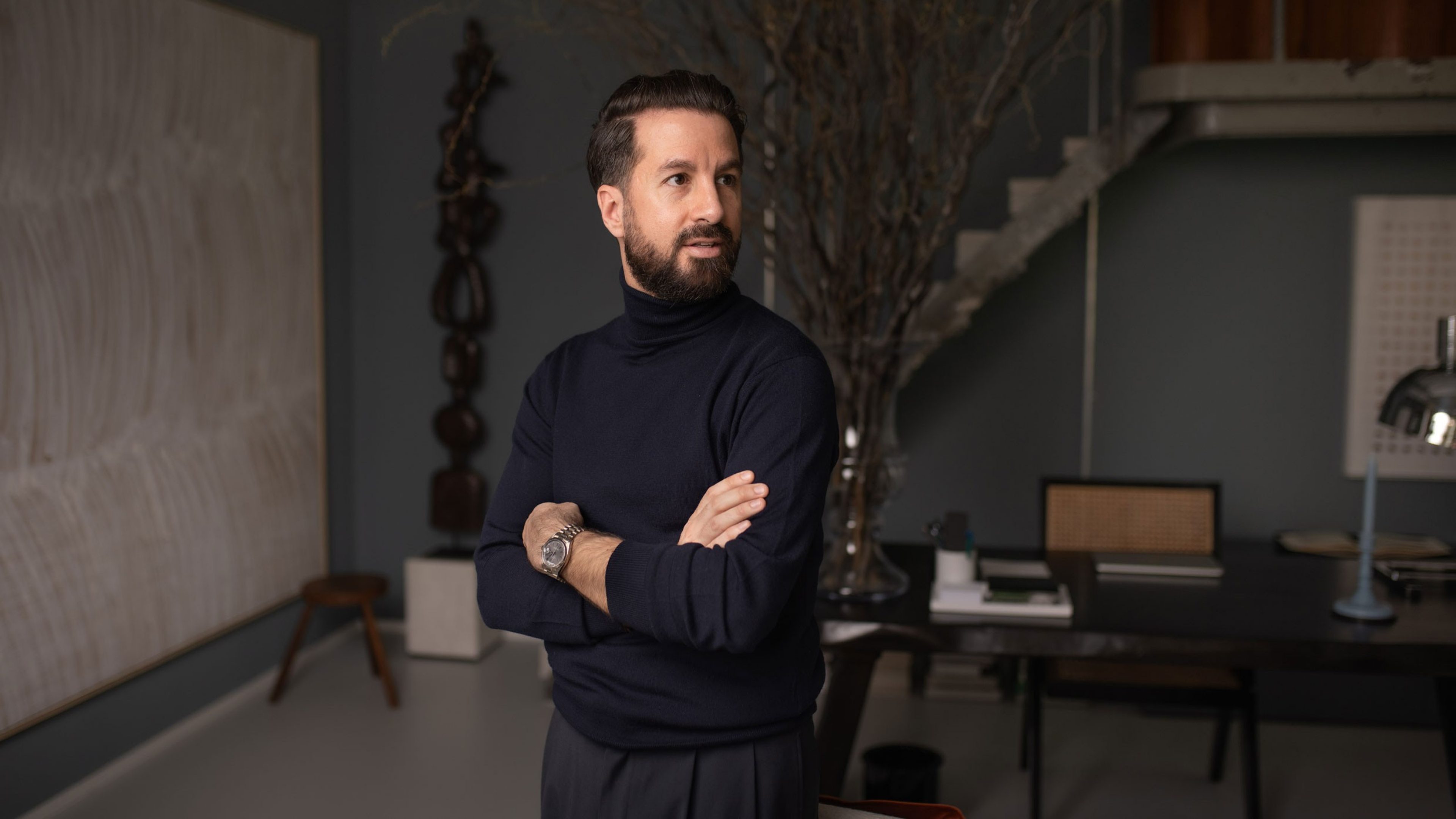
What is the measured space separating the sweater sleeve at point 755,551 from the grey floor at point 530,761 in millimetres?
2158

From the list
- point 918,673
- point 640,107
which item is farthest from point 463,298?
point 640,107

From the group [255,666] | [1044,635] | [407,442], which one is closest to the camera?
[1044,635]

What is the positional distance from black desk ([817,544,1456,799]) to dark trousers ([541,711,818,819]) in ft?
3.33

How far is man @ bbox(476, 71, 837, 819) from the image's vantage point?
4.65 ft

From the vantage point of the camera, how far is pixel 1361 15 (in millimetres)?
3580

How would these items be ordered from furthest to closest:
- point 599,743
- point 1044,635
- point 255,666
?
point 255,666, point 1044,635, point 599,743

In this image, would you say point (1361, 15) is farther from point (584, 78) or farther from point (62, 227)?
point (62, 227)

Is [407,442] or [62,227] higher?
[62,227]

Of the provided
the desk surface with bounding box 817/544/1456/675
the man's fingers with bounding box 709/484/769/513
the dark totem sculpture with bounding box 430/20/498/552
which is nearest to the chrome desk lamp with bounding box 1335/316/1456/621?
the desk surface with bounding box 817/544/1456/675

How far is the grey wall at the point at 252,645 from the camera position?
10.7ft

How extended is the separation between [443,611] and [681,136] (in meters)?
3.54

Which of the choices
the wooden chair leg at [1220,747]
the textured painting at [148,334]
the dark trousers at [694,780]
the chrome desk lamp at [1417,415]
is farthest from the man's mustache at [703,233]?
the wooden chair leg at [1220,747]

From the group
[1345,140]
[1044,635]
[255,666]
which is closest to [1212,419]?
[1345,140]

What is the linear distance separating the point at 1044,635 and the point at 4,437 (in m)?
2.72
